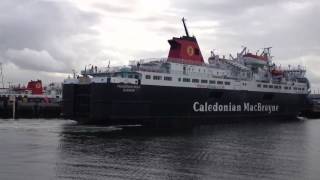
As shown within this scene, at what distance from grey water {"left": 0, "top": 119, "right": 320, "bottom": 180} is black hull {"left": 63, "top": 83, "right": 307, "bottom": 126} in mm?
4754

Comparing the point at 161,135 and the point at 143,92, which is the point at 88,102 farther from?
the point at 161,135

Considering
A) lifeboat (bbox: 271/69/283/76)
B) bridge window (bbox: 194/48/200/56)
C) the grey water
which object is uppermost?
bridge window (bbox: 194/48/200/56)

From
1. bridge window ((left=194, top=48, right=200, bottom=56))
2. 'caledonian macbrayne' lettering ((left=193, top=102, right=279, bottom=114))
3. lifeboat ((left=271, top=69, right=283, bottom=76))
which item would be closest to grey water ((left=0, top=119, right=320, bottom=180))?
'caledonian macbrayne' lettering ((left=193, top=102, right=279, bottom=114))

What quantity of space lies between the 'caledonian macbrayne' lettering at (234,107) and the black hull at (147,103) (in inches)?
5.8

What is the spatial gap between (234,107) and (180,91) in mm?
9724

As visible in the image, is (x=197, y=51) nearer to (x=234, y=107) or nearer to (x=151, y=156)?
(x=234, y=107)

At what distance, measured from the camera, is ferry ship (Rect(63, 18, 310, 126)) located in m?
42.2

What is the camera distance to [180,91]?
4684 centimetres

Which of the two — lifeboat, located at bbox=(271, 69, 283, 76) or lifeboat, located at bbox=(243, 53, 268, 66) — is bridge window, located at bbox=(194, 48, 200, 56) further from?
lifeboat, located at bbox=(271, 69, 283, 76)

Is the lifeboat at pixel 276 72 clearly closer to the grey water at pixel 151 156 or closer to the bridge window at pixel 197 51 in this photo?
the bridge window at pixel 197 51

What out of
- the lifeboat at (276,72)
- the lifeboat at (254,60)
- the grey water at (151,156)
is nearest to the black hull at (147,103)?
the grey water at (151,156)

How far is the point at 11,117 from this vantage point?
5712 centimetres

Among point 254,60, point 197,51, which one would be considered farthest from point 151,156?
point 254,60

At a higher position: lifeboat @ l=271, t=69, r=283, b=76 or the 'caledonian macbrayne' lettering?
lifeboat @ l=271, t=69, r=283, b=76
